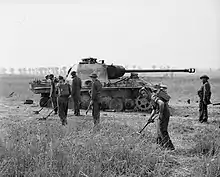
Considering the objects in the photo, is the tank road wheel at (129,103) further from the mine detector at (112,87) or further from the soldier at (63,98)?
the soldier at (63,98)

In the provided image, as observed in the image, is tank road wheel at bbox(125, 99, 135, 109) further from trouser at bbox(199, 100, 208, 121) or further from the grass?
the grass

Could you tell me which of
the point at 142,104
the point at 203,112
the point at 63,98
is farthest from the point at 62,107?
the point at 142,104

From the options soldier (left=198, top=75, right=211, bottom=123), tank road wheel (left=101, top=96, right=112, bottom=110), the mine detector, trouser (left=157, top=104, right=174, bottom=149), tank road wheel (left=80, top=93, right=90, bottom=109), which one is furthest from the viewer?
tank road wheel (left=80, top=93, right=90, bottom=109)

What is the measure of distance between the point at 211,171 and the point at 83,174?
1.97 m

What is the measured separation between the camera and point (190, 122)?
1166 cm

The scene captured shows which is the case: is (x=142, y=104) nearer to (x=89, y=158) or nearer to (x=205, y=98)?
(x=205, y=98)

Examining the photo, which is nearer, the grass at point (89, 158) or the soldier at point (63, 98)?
the grass at point (89, 158)

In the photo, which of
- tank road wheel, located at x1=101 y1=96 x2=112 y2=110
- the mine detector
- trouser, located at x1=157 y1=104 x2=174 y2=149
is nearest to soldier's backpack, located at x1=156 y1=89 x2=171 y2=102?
trouser, located at x1=157 y1=104 x2=174 y2=149

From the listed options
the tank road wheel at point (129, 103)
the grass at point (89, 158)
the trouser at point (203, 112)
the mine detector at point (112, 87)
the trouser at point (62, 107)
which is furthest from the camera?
the tank road wheel at point (129, 103)

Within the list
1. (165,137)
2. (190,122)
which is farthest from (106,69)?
(165,137)

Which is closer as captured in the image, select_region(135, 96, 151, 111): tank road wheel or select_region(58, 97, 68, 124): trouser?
select_region(58, 97, 68, 124): trouser

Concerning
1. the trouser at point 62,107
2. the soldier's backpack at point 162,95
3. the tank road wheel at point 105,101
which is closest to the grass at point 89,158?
the soldier's backpack at point 162,95

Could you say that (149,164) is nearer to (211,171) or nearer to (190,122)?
(211,171)

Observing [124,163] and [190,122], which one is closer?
[124,163]
